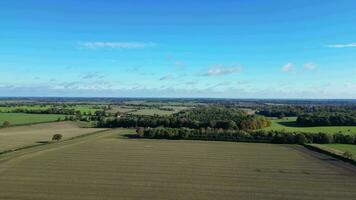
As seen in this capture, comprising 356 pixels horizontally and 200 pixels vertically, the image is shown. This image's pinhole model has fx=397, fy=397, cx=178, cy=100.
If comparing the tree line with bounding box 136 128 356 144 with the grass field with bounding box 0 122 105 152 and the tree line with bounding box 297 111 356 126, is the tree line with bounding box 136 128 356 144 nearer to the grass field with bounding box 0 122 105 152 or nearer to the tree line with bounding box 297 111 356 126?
the grass field with bounding box 0 122 105 152

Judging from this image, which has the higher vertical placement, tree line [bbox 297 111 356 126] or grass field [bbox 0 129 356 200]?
tree line [bbox 297 111 356 126]

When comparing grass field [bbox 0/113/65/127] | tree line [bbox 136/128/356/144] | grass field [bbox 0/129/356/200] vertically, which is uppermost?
grass field [bbox 0/113/65/127]

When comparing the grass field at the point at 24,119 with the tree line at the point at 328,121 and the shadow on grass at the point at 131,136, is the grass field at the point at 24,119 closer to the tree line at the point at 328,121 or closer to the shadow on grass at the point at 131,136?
the shadow on grass at the point at 131,136

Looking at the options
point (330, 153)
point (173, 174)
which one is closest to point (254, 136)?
point (330, 153)

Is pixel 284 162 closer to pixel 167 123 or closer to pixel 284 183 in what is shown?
pixel 284 183

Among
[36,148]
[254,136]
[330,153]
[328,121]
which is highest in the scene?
[328,121]

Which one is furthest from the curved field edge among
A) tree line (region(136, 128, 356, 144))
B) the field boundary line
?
the field boundary line

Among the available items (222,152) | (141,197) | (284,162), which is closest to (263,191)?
(141,197)

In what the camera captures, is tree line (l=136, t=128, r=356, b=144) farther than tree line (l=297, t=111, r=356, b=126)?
No

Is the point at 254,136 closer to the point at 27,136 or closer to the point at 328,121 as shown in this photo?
the point at 328,121
